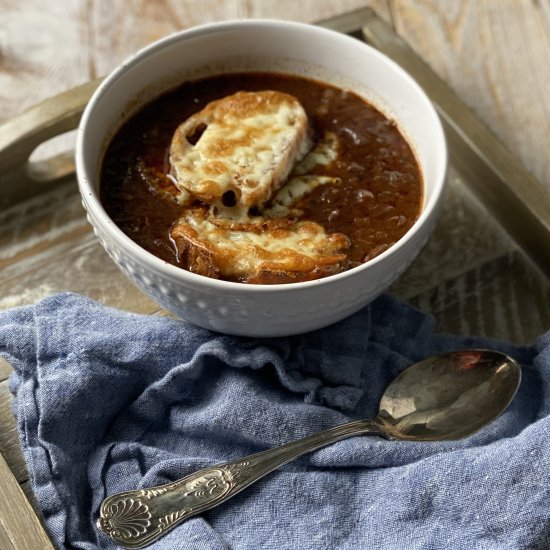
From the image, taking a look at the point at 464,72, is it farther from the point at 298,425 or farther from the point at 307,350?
the point at 298,425

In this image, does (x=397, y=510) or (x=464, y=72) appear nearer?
(x=397, y=510)

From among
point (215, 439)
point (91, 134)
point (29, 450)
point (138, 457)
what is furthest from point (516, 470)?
point (91, 134)

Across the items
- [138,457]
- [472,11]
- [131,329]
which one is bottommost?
[138,457]

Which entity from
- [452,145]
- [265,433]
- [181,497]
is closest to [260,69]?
[452,145]

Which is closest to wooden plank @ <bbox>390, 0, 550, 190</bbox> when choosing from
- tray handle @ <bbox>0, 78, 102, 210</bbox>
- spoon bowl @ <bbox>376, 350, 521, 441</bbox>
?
spoon bowl @ <bbox>376, 350, 521, 441</bbox>

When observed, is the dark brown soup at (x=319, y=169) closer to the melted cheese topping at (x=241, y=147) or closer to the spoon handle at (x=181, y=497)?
the melted cheese topping at (x=241, y=147)

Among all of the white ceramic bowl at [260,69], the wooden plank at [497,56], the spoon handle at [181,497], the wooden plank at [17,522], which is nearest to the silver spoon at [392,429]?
the spoon handle at [181,497]

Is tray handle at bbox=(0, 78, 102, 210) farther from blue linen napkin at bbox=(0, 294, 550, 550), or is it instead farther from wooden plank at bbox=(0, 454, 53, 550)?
wooden plank at bbox=(0, 454, 53, 550)

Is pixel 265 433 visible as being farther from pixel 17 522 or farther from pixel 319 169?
pixel 319 169
